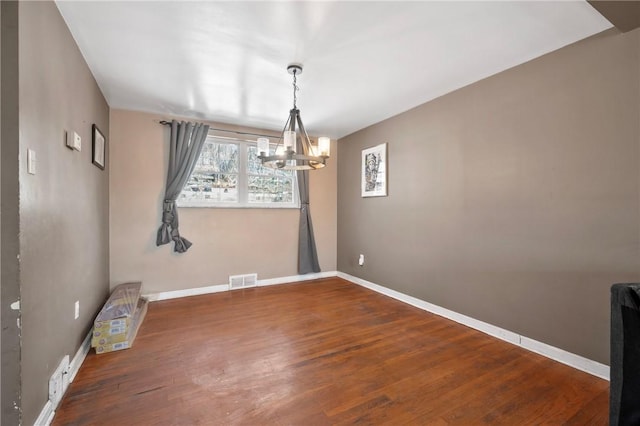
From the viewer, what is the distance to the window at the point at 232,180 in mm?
4004

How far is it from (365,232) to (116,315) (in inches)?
126

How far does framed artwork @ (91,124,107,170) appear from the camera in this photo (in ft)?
8.59

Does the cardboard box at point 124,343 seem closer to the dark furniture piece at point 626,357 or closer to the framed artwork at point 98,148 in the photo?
the framed artwork at point 98,148

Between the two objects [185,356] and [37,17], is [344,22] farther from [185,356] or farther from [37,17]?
[185,356]

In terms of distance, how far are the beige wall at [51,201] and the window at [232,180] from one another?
147 centimetres

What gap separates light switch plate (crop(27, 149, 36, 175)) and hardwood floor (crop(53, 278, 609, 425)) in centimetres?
137

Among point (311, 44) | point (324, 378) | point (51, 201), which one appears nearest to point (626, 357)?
point (324, 378)

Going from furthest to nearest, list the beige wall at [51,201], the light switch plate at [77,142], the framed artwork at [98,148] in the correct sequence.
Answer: the framed artwork at [98,148] < the light switch plate at [77,142] < the beige wall at [51,201]

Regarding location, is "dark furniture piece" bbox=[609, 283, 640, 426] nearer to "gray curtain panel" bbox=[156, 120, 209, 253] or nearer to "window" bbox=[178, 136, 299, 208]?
"window" bbox=[178, 136, 299, 208]

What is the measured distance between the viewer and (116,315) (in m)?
2.43

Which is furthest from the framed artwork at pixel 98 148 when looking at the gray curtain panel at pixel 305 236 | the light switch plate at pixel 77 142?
the gray curtain panel at pixel 305 236

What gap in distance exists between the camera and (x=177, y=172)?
372 cm

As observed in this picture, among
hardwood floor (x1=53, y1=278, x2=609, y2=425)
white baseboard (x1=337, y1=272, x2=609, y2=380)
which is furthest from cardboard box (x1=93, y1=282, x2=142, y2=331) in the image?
white baseboard (x1=337, y1=272, x2=609, y2=380)

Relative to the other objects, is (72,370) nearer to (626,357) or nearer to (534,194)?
(626,357)
